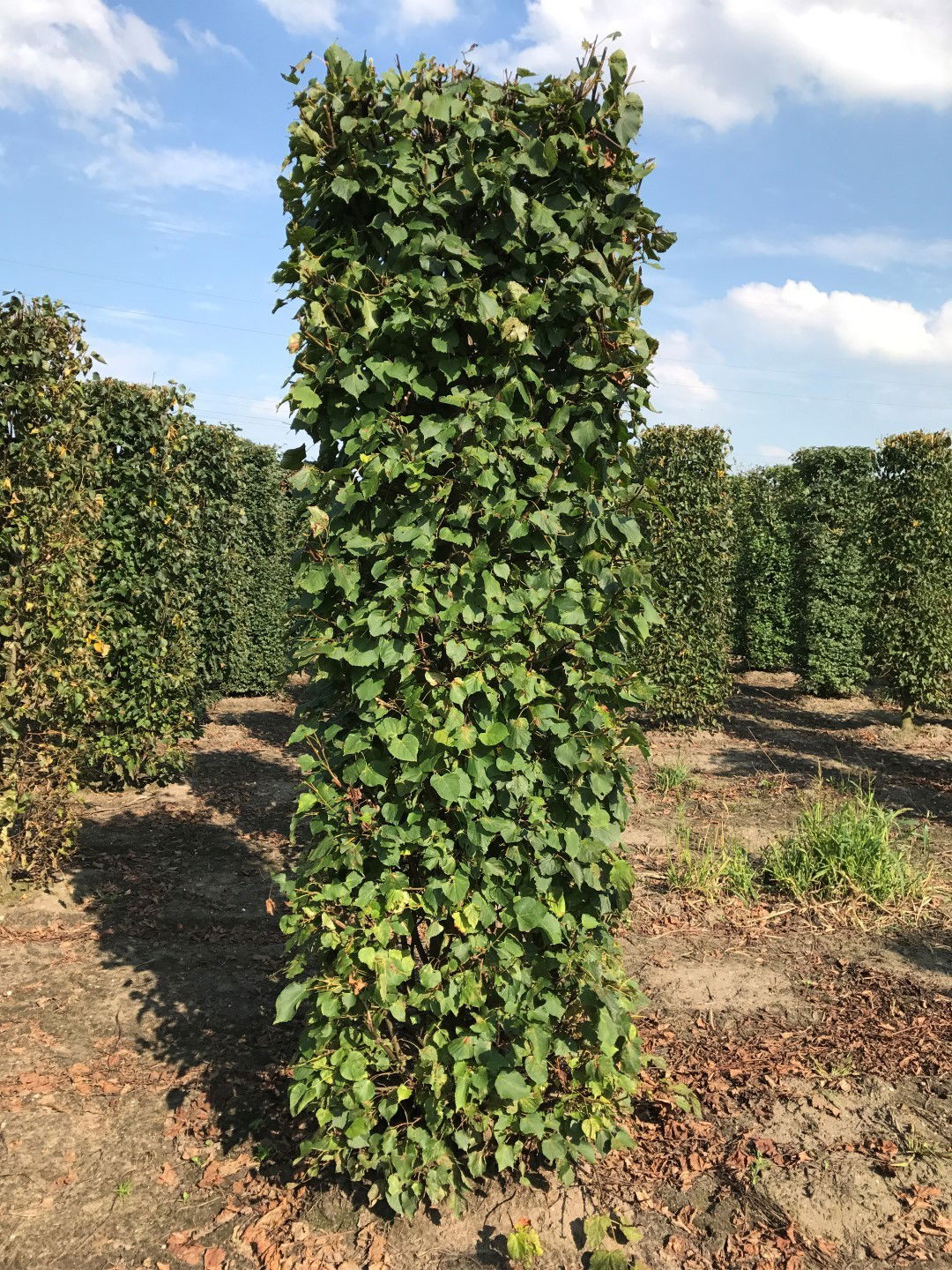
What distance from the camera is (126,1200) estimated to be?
334 centimetres

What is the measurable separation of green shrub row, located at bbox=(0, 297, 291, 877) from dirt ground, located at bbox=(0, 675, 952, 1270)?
1.20 m

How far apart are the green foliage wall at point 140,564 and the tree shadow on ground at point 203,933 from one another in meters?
0.80

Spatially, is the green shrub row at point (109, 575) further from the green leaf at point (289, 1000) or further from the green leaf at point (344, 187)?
the green leaf at point (344, 187)

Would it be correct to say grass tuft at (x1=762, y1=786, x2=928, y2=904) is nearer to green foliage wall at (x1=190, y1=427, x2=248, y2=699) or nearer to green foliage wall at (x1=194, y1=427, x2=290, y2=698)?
green foliage wall at (x1=194, y1=427, x2=290, y2=698)

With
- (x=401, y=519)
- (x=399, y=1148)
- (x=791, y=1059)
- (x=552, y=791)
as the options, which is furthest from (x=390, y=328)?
(x=791, y=1059)

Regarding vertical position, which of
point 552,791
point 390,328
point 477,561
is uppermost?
point 390,328

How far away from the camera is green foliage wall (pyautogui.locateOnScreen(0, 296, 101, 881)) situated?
18.2 feet

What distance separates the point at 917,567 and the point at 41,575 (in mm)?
11299

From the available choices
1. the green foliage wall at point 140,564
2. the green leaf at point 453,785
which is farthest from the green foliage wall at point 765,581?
the green leaf at point 453,785

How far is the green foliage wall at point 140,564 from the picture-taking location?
8.17 metres

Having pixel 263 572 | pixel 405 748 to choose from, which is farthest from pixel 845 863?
pixel 263 572

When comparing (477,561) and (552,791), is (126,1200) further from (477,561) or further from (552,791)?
(477,561)

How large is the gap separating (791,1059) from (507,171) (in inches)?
152

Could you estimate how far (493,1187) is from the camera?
324cm
